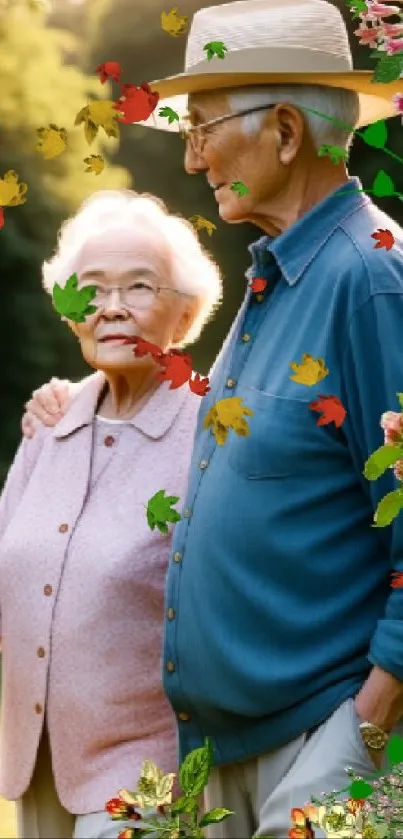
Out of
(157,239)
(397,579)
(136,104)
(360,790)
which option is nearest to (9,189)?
(136,104)

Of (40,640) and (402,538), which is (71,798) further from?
(402,538)

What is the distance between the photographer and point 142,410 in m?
4.04

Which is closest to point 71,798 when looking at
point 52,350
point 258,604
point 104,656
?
point 104,656

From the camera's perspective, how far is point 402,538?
3.14m

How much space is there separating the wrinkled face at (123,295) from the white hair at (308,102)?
2.05 feet

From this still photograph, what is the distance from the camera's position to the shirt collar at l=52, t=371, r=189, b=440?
158 inches

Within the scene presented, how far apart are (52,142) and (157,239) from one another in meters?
1.09

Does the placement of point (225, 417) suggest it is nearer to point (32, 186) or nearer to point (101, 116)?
point (101, 116)

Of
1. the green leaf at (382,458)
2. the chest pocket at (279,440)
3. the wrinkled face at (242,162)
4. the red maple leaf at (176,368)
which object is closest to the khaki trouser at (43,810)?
the chest pocket at (279,440)

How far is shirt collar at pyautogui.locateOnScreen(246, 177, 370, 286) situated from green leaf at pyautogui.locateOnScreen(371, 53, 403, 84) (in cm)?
71

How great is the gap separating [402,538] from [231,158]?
2.52 feet

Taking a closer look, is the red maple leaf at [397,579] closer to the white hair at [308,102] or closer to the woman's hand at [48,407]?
the white hair at [308,102]

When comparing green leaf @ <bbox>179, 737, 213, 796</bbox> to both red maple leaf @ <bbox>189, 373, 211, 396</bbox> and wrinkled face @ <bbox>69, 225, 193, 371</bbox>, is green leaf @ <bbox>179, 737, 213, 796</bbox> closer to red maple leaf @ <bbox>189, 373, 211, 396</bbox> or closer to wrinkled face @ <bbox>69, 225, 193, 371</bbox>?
red maple leaf @ <bbox>189, 373, 211, 396</bbox>

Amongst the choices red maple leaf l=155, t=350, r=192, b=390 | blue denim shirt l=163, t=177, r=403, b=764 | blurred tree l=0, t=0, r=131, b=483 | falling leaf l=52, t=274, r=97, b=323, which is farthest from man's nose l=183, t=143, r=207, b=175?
blurred tree l=0, t=0, r=131, b=483
